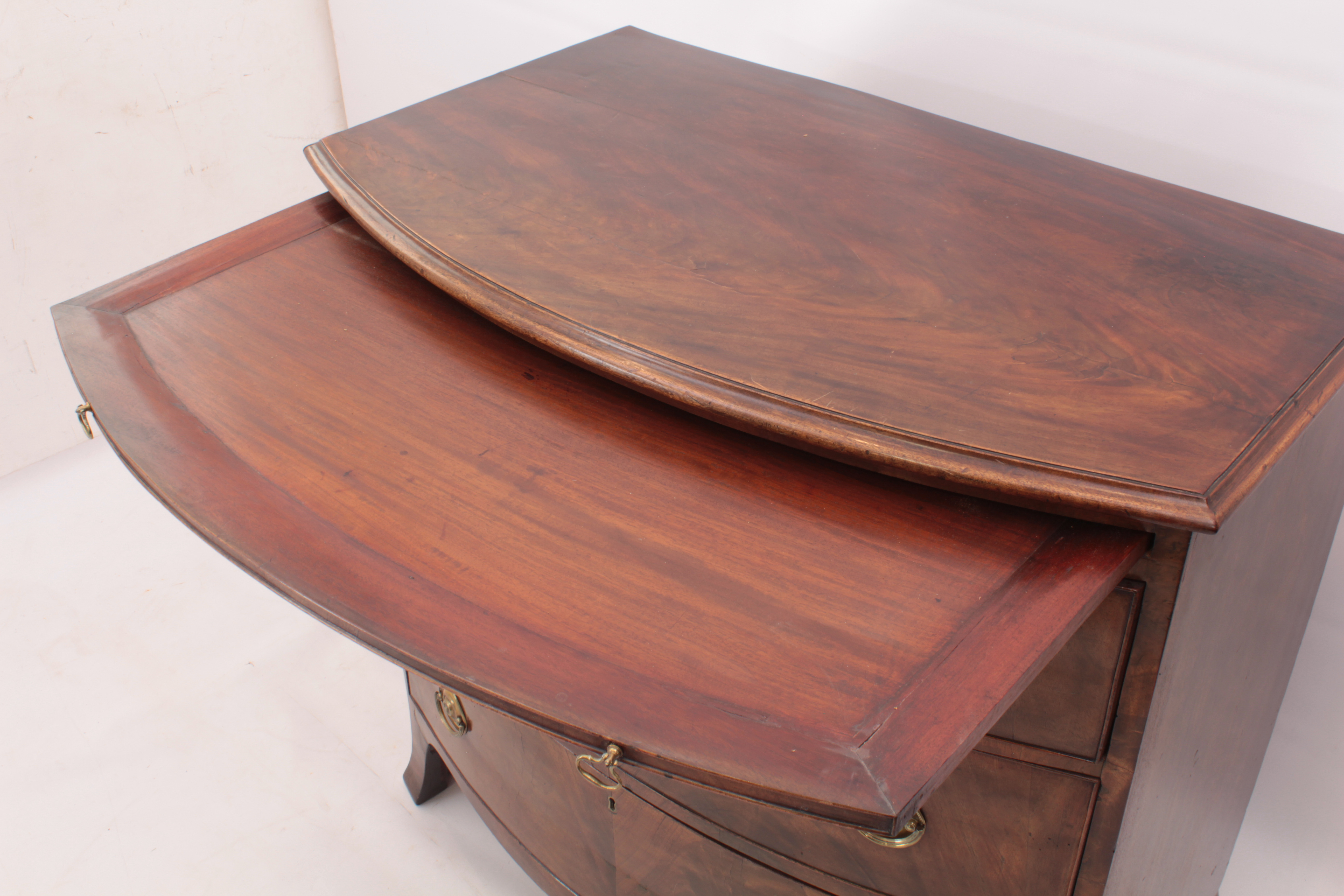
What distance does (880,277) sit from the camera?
0.83 meters

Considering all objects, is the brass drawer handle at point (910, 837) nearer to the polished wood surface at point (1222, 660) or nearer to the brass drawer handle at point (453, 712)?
the polished wood surface at point (1222, 660)

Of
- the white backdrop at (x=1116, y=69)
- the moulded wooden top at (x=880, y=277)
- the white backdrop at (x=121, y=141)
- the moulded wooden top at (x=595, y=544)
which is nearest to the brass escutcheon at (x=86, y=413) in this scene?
the moulded wooden top at (x=595, y=544)

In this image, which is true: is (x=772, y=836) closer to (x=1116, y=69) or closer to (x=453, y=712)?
(x=453, y=712)

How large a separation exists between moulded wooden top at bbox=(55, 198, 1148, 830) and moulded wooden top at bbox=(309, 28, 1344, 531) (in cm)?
4

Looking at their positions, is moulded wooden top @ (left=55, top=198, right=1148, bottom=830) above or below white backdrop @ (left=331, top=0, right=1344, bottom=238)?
below

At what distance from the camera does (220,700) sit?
5.03 ft

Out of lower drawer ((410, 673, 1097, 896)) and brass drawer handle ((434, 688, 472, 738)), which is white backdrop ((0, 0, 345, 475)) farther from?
lower drawer ((410, 673, 1097, 896))

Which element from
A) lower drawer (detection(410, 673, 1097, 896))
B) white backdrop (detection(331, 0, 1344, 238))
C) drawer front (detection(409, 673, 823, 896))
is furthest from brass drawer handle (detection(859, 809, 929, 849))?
white backdrop (detection(331, 0, 1344, 238))

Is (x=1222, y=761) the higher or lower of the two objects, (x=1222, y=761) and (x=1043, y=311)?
the lower

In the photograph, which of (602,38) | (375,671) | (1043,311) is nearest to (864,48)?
(602,38)

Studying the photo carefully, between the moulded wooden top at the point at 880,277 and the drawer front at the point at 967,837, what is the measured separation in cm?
27

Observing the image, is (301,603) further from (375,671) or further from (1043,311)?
(375,671)

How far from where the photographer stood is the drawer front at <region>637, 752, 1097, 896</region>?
80cm

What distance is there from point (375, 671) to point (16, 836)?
482mm
